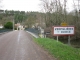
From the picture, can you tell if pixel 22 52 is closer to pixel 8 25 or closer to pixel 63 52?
pixel 63 52

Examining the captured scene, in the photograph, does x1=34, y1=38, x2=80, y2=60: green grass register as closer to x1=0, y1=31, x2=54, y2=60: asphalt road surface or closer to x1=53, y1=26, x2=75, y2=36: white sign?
x1=0, y1=31, x2=54, y2=60: asphalt road surface

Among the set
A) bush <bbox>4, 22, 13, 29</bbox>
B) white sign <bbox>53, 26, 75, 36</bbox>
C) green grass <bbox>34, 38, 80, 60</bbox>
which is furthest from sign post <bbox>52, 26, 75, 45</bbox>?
bush <bbox>4, 22, 13, 29</bbox>

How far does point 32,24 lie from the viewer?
124 m

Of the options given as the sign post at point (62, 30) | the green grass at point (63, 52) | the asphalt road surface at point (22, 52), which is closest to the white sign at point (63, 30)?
the sign post at point (62, 30)

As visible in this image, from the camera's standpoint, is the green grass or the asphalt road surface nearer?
the green grass

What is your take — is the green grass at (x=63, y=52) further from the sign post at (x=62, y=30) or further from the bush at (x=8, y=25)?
the bush at (x=8, y=25)

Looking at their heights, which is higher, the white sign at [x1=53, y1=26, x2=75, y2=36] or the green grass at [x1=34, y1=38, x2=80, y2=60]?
the white sign at [x1=53, y1=26, x2=75, y2=36]

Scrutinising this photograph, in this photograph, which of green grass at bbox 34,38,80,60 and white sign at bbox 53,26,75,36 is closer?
green grass at bbox 34,38,80,60

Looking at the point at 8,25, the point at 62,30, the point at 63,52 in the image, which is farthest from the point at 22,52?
the point at 8,25

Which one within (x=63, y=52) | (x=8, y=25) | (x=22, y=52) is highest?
(x=63, y=52)

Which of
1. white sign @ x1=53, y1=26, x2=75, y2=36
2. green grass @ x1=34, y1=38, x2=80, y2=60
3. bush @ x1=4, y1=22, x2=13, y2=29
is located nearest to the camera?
green grass @ x1=34, y1=38, x2=80, y2=60

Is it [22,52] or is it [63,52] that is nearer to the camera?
[63,52]

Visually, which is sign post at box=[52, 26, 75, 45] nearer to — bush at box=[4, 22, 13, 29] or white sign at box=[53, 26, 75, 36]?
white sign at box=[53, 26, 75, 36]

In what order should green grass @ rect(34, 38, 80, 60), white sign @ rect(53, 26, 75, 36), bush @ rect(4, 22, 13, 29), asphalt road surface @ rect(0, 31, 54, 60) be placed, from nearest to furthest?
green grass @ rect(34, 38, 80, 60), asphalt road surface @ rect(0, 31, 54, 60), white sign @ rect(53, 26, 75, 36), bush @ rect(4, 22, 13, 29)
